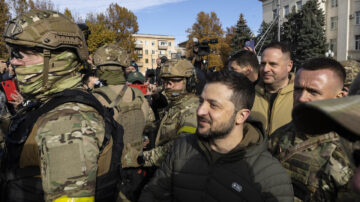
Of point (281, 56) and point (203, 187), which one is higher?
point (281, 56)

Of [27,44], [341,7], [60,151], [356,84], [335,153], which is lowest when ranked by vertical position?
[335,153]

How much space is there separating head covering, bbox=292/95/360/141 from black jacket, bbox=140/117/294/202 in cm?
135

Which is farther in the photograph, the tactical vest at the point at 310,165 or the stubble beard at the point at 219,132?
the stubble beard at the point at 219,132

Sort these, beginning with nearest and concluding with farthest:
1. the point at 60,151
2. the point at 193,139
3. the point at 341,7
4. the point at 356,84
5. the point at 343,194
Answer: the point at 356,84 < the point at 60,151 < the point at 343,194 < the point at 193,139 < the point at 341,7

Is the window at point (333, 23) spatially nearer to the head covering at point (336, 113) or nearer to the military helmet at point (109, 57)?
the military helmet at point (109, 57)

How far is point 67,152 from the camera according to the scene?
56.9 inches

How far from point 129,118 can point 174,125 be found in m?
0.81

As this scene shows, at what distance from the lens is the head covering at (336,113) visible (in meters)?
0.55

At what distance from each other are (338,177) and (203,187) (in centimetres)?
97

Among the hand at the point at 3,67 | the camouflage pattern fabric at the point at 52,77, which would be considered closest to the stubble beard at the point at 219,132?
the camouflage pattern fabric at the point at 52,77

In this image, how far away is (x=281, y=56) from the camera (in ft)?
11.9

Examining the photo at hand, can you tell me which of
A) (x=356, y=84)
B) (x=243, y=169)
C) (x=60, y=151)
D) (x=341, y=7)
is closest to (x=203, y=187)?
(x=243, y=169)

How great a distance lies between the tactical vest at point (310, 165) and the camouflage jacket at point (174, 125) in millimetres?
1136

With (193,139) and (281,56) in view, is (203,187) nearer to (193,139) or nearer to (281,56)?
(193,139)
